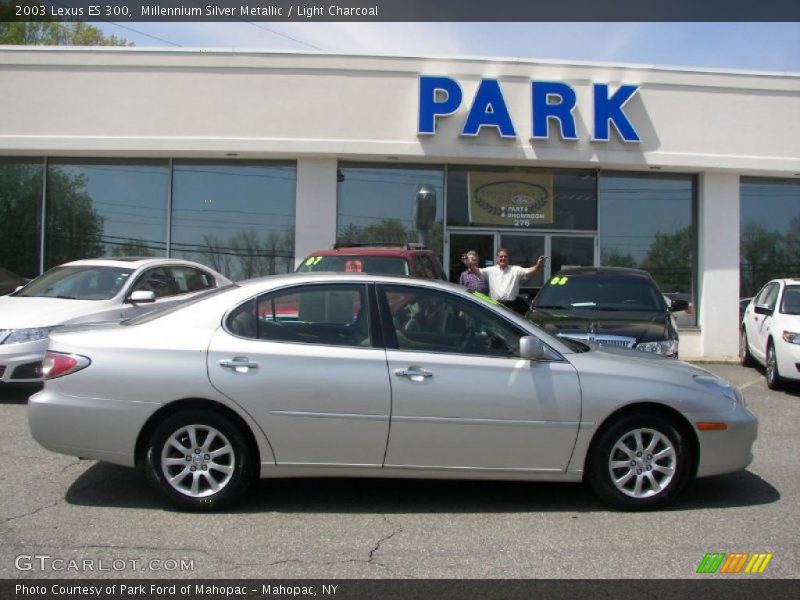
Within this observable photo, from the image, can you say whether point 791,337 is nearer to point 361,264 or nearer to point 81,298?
point 361,264

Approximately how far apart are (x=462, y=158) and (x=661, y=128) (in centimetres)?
375

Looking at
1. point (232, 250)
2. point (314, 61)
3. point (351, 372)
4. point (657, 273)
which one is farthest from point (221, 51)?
point (351, 372)

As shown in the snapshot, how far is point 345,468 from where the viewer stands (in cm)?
477

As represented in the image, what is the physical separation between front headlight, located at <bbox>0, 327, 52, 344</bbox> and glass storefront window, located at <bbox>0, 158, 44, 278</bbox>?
22.5ft

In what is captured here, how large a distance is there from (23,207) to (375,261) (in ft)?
28.7

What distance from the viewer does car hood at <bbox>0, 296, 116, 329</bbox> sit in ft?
26.1

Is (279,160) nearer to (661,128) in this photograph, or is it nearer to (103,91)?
(103,91)

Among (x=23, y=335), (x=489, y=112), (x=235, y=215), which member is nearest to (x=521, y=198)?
(x=489, y=112)

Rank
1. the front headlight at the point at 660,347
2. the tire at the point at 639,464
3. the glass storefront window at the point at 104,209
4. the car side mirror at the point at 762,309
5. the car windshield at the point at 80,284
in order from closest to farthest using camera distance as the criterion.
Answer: the tire at the point at 639,464
the front headlight at the point at 660,347
the car windshield at the point at 80,284
the car side mirror at the point at 762,309
the glass storefront window at the point at 104,209

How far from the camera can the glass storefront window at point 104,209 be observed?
14.0 meters

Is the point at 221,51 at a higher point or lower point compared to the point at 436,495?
higher

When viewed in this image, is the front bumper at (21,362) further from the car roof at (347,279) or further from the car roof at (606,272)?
the car roof at (606,272)

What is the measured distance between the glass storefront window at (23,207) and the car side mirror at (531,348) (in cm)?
1214
